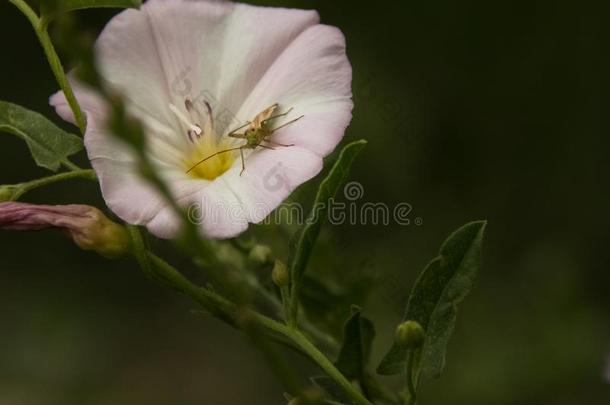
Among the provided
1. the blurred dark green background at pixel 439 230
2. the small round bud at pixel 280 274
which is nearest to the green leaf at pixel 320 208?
the small round bud at pixel 280 274

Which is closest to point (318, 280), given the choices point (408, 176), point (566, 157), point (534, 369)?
point (534, 369)

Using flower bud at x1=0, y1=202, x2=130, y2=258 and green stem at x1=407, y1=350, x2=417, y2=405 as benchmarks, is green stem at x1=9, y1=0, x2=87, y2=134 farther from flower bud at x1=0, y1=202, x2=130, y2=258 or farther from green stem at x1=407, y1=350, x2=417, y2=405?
green stem at x1=407, y1=350, x2=417, y2=405

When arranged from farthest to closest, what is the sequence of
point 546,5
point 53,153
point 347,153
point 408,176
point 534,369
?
point 546,5 → point 408,176 → point 534,369 → point 53,153 → point 347,153

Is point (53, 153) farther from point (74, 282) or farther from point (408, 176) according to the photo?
point (74, 282)

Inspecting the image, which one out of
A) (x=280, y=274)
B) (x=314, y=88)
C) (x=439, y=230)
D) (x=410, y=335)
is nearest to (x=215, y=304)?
(x=280, y=274)

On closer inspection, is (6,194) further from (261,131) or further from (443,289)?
(443,289)
